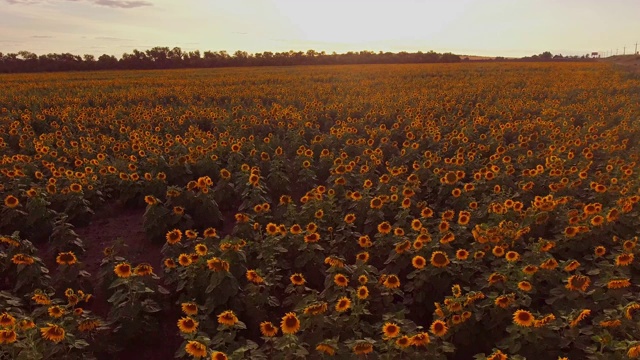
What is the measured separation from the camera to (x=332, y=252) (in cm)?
671

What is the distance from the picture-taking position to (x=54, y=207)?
8.45 m

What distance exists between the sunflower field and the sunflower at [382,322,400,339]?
0.01 metres

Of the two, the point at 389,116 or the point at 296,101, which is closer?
the point at 389,116

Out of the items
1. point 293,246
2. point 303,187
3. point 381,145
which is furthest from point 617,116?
point 293,246

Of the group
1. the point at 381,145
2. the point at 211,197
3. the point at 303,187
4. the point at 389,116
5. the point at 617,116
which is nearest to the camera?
the point at 211,197

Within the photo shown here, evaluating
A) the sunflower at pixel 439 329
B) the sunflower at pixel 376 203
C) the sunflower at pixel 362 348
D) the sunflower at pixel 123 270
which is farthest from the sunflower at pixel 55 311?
the sunflower at pixel 376 203

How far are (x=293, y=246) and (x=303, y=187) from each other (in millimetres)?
3802

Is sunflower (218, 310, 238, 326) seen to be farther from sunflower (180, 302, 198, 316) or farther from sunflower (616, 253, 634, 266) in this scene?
sunflower (616, 253, 634, 266)

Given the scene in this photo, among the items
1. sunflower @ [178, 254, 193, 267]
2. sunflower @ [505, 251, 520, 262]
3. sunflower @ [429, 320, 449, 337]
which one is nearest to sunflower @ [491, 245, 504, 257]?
sunflower @ [505, 251, 520, 262]

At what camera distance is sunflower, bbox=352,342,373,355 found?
388cm

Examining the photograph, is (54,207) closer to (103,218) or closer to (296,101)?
(103,218)

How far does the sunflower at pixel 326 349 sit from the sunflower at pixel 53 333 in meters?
2.47

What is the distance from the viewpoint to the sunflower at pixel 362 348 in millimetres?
3879

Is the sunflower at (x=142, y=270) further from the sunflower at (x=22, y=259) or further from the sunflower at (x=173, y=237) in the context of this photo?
the sunflower at (x=22, y=259)
